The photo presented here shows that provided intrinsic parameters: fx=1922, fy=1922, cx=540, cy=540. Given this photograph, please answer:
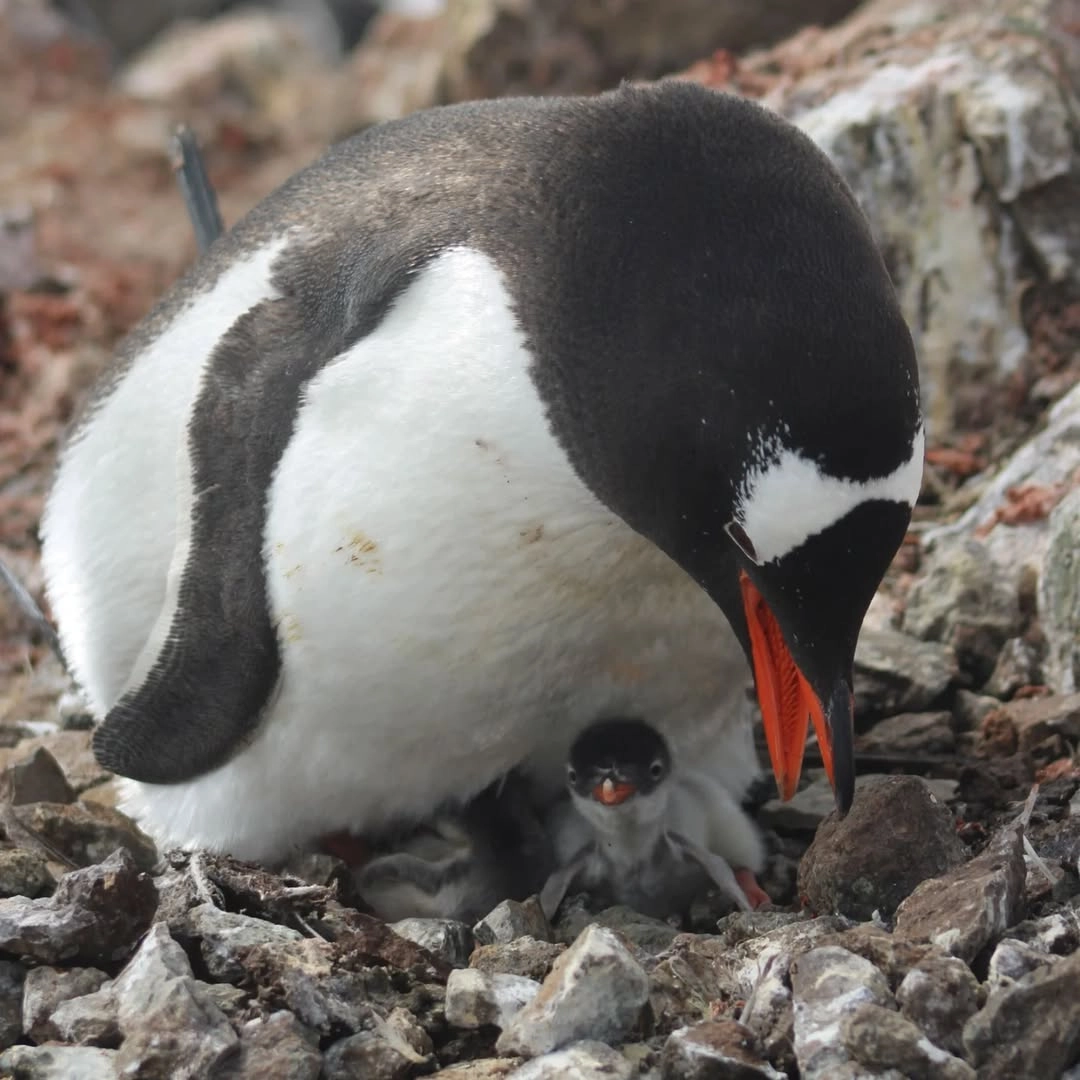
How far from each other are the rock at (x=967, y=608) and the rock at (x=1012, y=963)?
1844mm

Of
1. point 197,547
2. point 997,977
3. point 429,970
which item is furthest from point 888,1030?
point 197,547

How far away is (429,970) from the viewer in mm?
3234

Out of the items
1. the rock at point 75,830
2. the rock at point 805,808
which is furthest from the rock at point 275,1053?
the rock at point 805,808

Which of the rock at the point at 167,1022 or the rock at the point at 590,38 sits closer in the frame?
the rock at the point at 167,1022

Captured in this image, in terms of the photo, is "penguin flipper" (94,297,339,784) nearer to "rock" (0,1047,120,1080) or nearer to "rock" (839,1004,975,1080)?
"rock" (0,1047,120,1080)

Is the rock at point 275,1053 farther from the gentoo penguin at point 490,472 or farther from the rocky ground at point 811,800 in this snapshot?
the gentoo penguin at point 490,472

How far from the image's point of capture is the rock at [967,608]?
15.2ft

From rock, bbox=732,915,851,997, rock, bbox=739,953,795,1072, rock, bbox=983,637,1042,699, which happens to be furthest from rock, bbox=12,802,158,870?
rock, bbox=983,637,1042,699

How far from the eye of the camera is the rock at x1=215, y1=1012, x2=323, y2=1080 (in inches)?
107

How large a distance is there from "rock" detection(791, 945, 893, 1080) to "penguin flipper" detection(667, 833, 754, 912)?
3.44 ft

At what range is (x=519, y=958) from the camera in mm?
3219

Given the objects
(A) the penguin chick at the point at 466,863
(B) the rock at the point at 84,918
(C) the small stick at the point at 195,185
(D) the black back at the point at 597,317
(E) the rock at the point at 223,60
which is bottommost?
(A) the penguin chick at the point at 466,863

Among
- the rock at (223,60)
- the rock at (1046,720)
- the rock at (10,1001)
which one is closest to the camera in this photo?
the rock at (10,1001)

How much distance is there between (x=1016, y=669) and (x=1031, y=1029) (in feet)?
6.42
